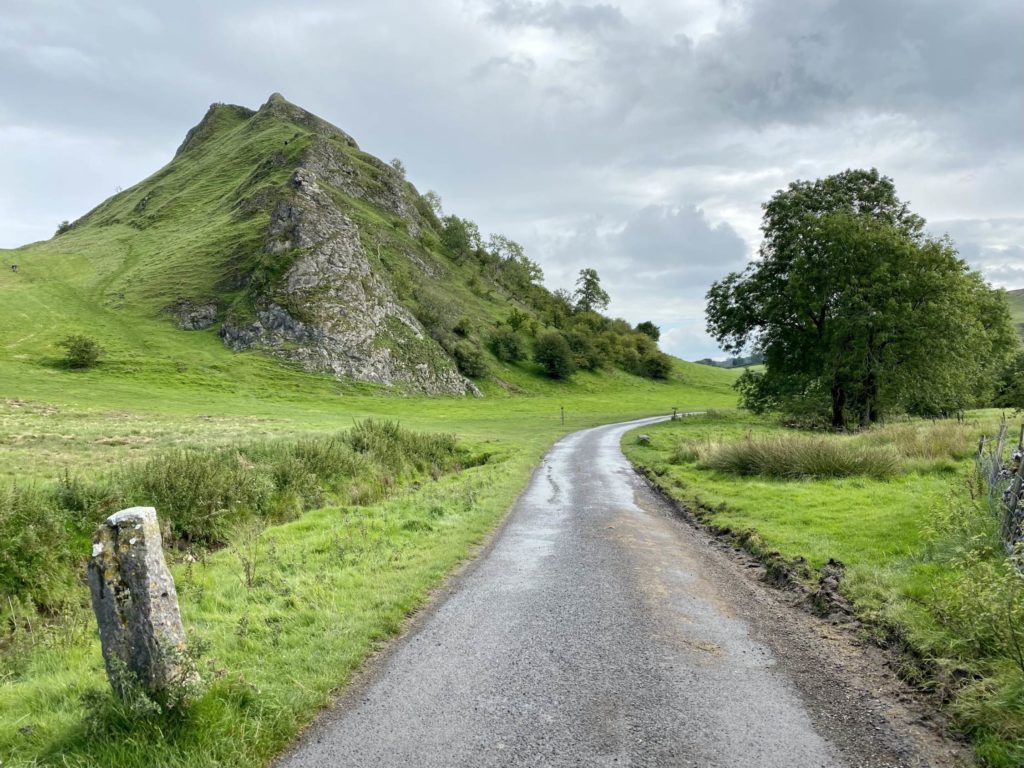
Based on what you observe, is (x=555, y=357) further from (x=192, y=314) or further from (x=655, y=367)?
(x=192, y=314)

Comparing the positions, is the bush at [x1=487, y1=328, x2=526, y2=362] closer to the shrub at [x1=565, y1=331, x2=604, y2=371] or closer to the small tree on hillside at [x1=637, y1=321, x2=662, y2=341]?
the shrub at [x1=565, y1=331, x2=604, y2=371]

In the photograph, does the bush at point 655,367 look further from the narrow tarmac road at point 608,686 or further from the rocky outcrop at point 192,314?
the narrow tarmac road at point 608,686

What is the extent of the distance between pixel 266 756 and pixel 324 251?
3444 inches

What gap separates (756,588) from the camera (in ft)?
31.0

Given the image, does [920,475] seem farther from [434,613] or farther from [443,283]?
[443,283]

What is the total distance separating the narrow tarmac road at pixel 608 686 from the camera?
16.2 feet

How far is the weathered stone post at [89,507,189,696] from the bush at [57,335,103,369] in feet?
219

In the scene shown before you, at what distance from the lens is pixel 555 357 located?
331ft

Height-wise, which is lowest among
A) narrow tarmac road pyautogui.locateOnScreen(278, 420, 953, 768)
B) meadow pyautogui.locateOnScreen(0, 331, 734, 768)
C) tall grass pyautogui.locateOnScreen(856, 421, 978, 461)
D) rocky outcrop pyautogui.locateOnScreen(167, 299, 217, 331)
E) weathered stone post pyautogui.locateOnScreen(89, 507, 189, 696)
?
narrow tarmac road pyautogui.locateOnScreen(278, 420, 953, 768)

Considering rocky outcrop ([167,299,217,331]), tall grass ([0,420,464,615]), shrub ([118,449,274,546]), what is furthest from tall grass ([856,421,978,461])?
rocky outcrop ([167,299,217,331])

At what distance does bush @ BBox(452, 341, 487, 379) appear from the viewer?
89938 mm

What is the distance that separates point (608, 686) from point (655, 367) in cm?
12230

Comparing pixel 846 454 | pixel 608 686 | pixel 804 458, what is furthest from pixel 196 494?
pixel 846 454

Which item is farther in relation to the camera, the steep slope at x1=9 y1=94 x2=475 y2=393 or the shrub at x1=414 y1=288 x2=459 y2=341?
the shrub at x1=414 y1=288 x2=459 y2=341
